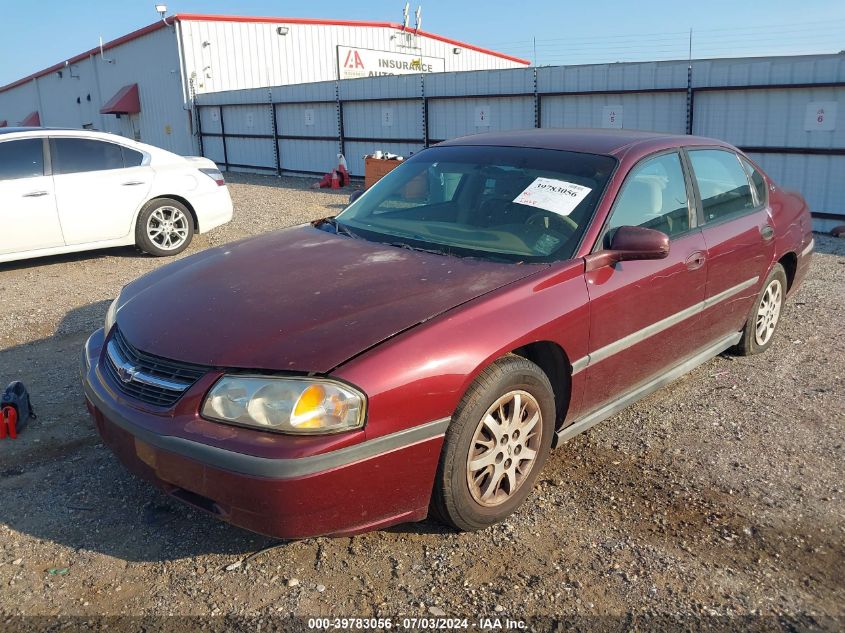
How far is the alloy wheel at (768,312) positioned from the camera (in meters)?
5.17

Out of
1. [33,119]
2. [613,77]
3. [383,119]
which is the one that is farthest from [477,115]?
[33,119]

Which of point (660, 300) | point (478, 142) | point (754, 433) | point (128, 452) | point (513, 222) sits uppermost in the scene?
point (478, 142)

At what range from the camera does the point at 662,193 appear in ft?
13.3

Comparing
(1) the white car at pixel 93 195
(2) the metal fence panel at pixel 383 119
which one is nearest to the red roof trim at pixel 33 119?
(2) the metal fence panel at pixel 383 119

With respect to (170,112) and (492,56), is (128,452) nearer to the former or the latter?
(170,112)

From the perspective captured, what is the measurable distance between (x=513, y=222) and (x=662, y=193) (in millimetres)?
961

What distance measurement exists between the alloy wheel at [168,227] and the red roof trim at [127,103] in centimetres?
2276

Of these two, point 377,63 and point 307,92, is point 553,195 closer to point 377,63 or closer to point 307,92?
point 307,92

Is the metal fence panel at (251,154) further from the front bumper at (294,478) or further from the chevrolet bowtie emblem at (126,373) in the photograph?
the front bumper at (294,478)

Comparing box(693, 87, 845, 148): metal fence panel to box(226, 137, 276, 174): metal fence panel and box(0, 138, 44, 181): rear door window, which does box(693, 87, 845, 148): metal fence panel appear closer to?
box(0, 138, 44, 181): rear door window

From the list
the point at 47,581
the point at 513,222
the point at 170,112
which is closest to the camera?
the point at 47,581

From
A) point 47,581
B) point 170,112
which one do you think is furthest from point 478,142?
point 170,112

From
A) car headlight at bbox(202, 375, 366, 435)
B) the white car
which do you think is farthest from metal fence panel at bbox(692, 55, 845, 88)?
car headlight at bbox(202, 375, 366, 435)

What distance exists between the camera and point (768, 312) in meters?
5.28
